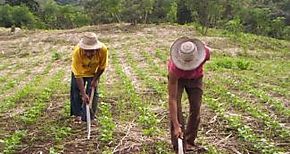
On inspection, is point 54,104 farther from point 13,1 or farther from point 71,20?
point 13,1

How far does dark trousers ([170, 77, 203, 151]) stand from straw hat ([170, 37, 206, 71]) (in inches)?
20.7

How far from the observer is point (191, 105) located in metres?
5.86

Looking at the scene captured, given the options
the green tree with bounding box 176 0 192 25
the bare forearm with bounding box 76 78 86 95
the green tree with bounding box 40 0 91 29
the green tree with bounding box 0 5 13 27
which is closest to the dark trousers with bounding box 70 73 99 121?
the bare forearm with bounding box 76 78 86 95

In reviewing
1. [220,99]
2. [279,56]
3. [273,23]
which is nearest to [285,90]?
[220,99]

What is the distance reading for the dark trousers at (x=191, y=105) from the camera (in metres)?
5.66

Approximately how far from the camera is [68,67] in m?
16.9

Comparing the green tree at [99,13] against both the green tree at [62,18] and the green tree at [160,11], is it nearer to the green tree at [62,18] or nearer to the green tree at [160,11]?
the green tree at [62,18]

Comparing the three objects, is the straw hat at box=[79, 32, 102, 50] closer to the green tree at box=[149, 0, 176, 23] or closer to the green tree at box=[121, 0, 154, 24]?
the green tree at box=[121, 0, 154, 24]

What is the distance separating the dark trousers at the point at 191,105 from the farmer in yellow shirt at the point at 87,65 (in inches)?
65.8

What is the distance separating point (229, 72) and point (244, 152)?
329 inches

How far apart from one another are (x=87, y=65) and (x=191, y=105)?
201 cm

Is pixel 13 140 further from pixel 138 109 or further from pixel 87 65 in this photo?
Answer: pixel 138 109

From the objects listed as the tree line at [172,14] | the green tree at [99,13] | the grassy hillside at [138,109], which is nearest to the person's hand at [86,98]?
the grassy hillside at [138,109]

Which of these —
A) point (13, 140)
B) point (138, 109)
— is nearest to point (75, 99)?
point (138, 109)
